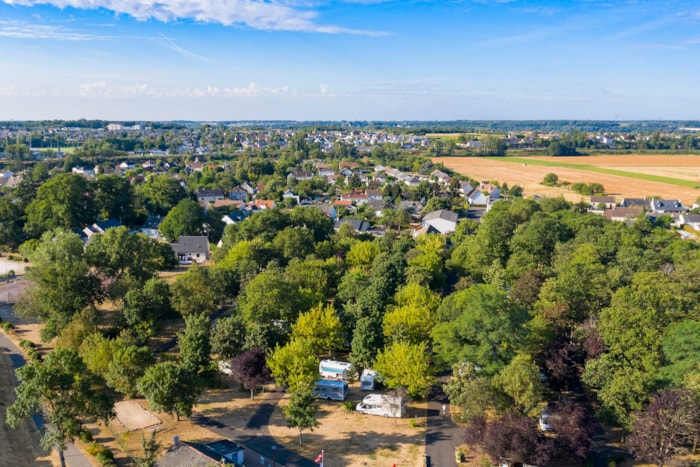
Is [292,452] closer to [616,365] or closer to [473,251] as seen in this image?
[616,365]

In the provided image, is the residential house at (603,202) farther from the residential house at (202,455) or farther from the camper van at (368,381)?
the residential house at (202,455)

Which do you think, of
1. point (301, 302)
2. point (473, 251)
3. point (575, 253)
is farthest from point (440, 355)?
point (575, 253)

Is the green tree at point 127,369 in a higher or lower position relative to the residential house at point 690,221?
lower

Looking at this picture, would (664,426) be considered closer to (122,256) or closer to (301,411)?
(301,411)

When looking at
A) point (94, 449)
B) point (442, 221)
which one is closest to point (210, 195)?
point (442, 221)

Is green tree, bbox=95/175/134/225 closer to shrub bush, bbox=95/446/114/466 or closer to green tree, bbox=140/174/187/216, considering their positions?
green tree, bbox=140/174/187/216

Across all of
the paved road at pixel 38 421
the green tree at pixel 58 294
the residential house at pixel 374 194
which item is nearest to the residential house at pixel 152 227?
the green tree at pixel 58 294
